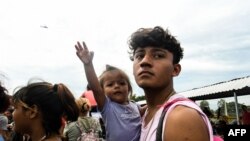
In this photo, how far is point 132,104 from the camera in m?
3.21

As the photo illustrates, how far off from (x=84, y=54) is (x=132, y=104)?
71 centimetres

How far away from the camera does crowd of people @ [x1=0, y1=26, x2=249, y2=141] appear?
1766 millimetres

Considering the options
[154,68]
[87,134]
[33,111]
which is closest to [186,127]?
[154,68]

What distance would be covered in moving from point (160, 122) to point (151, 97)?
1.67ft

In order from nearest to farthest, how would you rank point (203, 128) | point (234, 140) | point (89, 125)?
1. point (203, 128)
2. point (89, 125)
3. point (234, 140)

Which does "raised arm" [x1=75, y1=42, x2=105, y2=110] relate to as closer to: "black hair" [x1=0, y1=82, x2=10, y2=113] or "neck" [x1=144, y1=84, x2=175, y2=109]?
"neck" [x1=144, y1=84, x2=175, y2=109]

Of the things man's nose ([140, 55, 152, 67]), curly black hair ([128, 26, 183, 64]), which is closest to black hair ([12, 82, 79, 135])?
curly black hair ([128, 26, 183, 64])

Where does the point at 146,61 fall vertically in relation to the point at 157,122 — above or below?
above

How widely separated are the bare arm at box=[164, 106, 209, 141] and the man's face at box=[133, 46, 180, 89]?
44cm

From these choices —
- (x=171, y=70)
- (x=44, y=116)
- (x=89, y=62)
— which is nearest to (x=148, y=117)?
(x=171, y=70)

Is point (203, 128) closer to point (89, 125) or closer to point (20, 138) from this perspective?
point (20, 138)

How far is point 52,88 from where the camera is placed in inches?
118

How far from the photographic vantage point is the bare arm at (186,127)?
1704 mm

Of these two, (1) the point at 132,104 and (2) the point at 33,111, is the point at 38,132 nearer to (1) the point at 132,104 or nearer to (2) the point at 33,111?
(2) the point at 33,111
